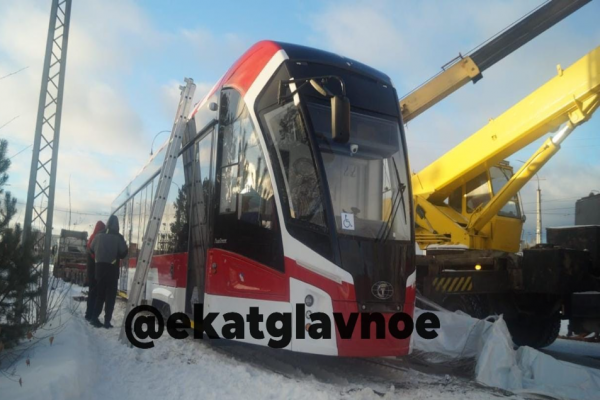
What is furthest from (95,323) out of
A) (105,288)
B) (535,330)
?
(535,330)

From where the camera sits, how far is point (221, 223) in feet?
21.7

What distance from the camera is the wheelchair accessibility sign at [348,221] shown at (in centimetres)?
574

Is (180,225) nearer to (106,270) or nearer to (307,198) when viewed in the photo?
(106,270)

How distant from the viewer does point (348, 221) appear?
5.80 m

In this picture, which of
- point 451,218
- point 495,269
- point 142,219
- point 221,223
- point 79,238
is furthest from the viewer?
point 79,238

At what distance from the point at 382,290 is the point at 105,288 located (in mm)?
4928

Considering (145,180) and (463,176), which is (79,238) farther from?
(463,176)

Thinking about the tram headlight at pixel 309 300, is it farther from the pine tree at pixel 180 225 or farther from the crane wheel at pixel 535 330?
the crane wheel at pixel 535 330

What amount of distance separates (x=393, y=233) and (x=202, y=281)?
8.32ft

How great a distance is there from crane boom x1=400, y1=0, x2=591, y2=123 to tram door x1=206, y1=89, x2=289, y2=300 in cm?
529

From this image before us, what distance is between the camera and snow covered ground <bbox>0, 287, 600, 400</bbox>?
4578 mm

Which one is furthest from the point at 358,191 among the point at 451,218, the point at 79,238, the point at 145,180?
the point at 79,238

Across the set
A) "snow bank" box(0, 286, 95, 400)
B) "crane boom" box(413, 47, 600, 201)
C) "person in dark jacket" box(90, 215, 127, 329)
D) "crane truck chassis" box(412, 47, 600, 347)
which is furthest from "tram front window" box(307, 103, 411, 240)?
"person in dark jacket" box(90, 215, 127, 329)

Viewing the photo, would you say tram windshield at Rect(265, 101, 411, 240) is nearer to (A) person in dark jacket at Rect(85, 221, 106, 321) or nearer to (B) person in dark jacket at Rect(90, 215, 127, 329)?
(B) person in dark jacket at Rect(90, 215, 127, 329)
